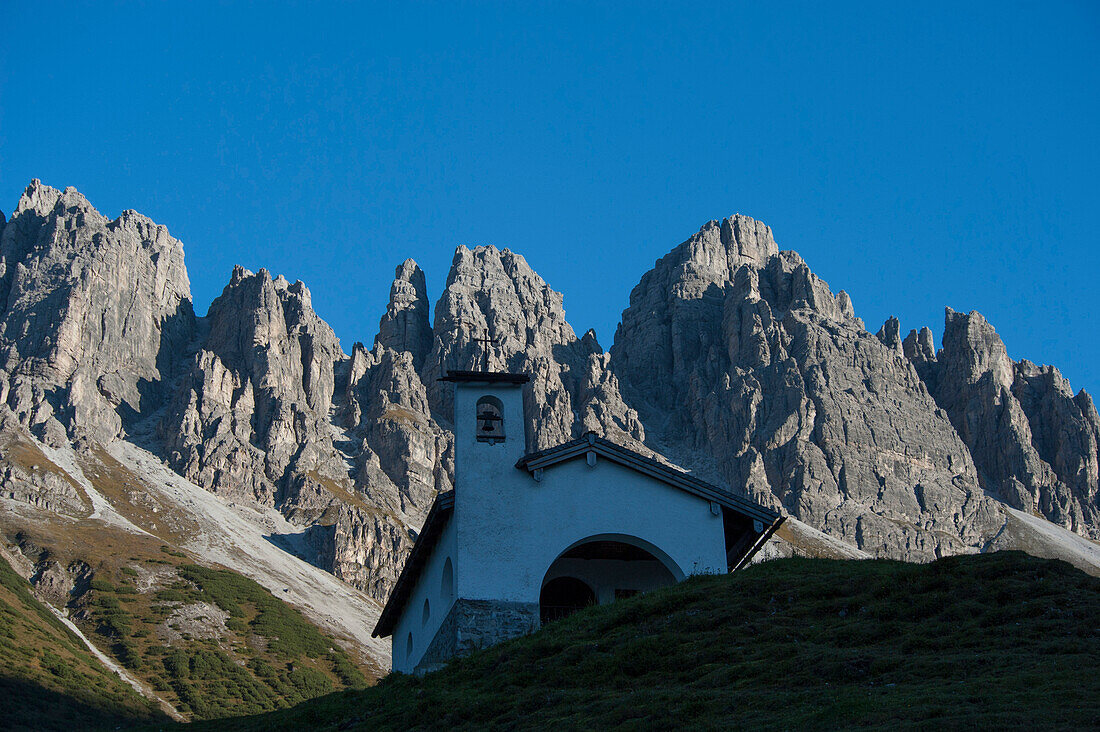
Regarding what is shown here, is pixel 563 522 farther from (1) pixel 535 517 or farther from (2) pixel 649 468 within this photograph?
(2) pixel 649 468

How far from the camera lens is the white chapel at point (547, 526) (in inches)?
1242

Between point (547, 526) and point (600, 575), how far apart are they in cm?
400

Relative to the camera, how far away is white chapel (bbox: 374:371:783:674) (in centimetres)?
3155

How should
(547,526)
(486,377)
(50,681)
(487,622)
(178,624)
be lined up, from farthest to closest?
(178,624), (50,681), (486,377), (547,526), (487,622)

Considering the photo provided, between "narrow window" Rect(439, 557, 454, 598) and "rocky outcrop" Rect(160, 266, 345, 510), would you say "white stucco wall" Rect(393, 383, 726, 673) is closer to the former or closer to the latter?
"narrow window" Rect(439, 557, 454, 598)

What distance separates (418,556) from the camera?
38.4 metres

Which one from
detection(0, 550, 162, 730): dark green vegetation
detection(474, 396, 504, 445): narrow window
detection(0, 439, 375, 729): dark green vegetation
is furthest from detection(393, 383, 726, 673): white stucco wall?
detection(0, 439, 375, 729): dark green vegetation

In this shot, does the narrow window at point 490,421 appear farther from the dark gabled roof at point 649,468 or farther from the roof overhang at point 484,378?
the dark gabled roof at point 649,468

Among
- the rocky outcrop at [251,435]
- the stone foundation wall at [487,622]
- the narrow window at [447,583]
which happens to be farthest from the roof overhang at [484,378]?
the rocky outcrop at [251,435]

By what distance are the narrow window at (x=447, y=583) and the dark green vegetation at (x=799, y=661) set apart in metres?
5.02

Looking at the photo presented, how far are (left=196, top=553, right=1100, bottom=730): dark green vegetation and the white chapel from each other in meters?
3.96

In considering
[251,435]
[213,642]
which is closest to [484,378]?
[213,642]

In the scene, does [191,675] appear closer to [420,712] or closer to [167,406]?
[420,712]

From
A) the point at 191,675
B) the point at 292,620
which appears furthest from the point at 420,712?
the point at 292,620
